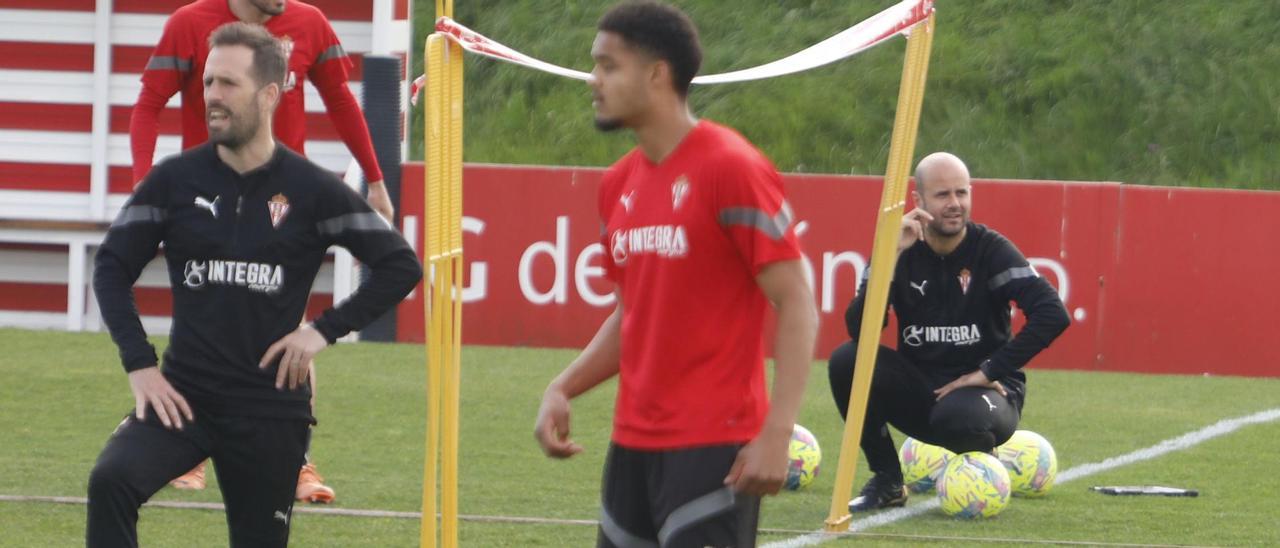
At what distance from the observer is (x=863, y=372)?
7.21m

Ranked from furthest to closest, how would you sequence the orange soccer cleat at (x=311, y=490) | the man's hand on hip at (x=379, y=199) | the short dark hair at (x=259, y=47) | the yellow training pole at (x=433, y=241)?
the orange soccer cleat at (x=311, y=490)
the man's hand on hip at (x=379, y=199)
the yellow training pole at (x=433, y=241)
the short dark hair at (x=259, y=47)

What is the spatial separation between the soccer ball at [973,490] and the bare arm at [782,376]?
3510 millimetres

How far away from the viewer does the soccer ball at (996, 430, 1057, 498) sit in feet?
27.3

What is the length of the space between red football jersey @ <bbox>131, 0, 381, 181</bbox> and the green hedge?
10988mm

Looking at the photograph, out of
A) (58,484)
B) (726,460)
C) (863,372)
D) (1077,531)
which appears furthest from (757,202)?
(58,484)

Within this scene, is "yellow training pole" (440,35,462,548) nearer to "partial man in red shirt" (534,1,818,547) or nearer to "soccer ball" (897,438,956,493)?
"partial man in red shirt" (534,1,818,547)

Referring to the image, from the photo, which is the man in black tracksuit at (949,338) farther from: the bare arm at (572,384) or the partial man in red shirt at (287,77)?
the bare arm at (572,384)

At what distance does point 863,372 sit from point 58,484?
124 inches

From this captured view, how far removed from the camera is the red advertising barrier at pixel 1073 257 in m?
13.4

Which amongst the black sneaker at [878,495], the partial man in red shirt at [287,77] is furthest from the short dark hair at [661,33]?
the black sneaker at [878,495]

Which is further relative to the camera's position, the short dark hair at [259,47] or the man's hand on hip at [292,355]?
the short dark hair at [259,47]

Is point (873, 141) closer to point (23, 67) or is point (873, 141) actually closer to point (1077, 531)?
point (23, 67)

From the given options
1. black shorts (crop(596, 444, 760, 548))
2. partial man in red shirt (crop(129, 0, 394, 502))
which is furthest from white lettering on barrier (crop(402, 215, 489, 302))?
black shorts (crop(596, 444, 760, 548))

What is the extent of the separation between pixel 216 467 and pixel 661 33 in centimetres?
170
